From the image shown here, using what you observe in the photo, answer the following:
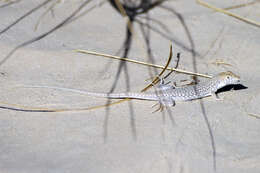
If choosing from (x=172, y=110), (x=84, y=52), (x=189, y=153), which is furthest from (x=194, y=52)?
(x=189, y=153)

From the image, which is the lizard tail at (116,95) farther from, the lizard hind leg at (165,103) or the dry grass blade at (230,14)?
the dry grass blade at (230,14)

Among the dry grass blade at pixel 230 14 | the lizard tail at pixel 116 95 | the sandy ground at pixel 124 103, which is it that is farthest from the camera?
the dry grass blade at pixel 230 14

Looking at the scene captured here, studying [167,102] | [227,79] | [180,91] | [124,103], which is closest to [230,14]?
[227,79]

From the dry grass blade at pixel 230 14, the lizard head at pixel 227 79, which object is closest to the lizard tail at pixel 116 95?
the lizard head at pixel 227 79

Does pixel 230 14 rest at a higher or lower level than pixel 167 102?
higher

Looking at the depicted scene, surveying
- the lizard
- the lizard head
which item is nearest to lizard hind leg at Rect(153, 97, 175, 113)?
the lizard

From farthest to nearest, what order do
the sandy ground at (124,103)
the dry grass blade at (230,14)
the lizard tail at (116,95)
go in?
the dry grass blade at (230,14) < the lizard tail at (116,95) < the sandy ground at (124,103)

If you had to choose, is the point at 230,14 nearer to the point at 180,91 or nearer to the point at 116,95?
the point at 180,91
